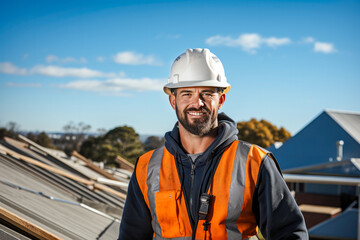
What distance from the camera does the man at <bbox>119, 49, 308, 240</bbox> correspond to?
7.91ft

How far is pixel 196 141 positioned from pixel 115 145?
44.8 metres

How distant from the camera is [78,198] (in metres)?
7.02

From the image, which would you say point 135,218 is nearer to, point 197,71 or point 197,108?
point 197,108

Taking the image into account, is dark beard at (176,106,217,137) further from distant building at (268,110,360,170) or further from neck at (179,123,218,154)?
distant building at (268,110,360,170)

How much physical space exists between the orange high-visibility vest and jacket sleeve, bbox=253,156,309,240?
6 centimetres

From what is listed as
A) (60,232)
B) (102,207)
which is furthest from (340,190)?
(60,232)

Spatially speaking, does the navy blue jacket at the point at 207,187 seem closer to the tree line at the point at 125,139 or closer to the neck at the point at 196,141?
the neck at the point at 196,141

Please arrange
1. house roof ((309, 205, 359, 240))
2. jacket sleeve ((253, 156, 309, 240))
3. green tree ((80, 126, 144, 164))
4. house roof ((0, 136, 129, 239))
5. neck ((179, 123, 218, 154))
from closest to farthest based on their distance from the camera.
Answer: jacket sleeve ((253, 156, 309, 240)) → neck ((179, 123, 218, 154)) → house roof ((0, 136, 129, 239)) → house roof ((309, 205, 359, 240)) → green tree ((80, 126, 144, 164))

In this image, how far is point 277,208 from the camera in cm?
237

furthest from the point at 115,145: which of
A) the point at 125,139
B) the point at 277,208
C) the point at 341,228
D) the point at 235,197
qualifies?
the point at 277,208

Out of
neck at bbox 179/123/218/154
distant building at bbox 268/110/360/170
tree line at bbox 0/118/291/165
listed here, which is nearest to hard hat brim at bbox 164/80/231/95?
neck at bbox 179/123/218/154

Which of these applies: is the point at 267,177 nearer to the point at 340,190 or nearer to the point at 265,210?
the point at 265,210

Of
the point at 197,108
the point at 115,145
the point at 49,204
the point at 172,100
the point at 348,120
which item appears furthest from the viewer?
the point at 115,145

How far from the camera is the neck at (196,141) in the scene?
2.78 meters
